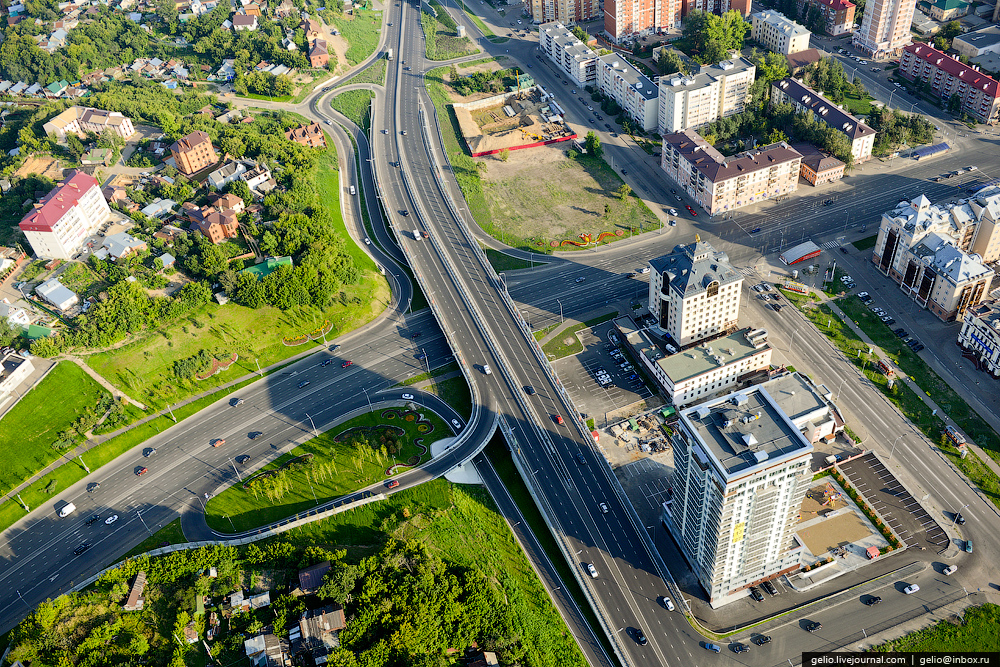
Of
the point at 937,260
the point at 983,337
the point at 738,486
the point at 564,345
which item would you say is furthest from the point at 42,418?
the point at 983,337

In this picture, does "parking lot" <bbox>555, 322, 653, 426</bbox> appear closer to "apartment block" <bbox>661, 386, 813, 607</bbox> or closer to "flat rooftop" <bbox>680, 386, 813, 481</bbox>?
"apartment block" <bbox>661, 386, 813, 607</bbox>

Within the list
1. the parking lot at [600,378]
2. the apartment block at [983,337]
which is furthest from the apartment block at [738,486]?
the apartment block at [983,337]

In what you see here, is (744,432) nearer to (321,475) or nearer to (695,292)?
(695,292)

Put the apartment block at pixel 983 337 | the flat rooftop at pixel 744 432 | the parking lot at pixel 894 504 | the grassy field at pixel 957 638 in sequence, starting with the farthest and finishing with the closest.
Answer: the apartment block at pixel 983 337 < the parking lot at pixel 894 504 < the grassy field at pixel 957 638 < the flat rooftop at pixel 744 432

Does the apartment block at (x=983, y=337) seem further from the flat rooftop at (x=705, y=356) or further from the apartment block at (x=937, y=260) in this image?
the flat rooftop at (x=705, y=356)

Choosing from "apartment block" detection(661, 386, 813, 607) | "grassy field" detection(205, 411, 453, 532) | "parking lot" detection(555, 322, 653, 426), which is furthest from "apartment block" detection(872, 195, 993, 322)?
"grassy field" detection(205, 411, 453, 532)

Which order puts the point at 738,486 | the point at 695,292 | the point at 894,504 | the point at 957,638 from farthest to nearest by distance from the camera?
1. the point at 695,292
2. the point at 894,504
3. the point at 957,638
4. the point at 738,486
